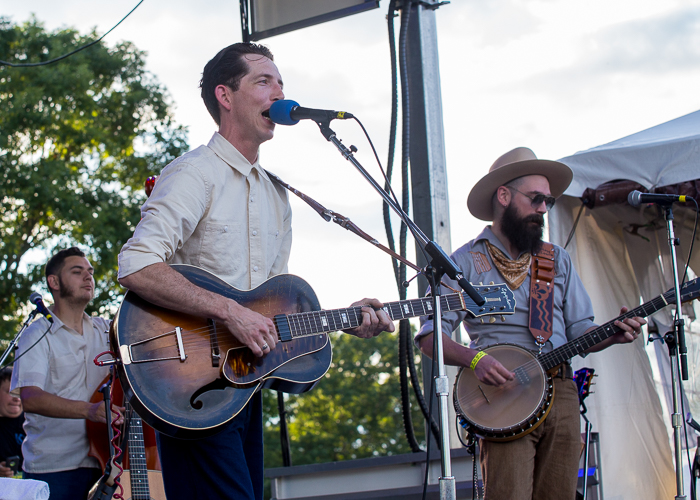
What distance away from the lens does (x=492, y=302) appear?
3.30m

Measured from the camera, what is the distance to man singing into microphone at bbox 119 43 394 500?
2312 millimetres

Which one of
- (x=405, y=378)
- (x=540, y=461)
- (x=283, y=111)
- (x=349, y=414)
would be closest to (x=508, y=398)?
(x=540, y=461)

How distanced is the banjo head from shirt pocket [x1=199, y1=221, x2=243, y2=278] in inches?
64.6

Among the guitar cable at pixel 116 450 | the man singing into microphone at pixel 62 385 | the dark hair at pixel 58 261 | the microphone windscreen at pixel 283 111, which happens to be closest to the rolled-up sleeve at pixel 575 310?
the microphone windscreen at pixel 283 111

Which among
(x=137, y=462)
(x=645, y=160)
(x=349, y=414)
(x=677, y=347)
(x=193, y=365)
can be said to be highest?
(x=645, y=160)

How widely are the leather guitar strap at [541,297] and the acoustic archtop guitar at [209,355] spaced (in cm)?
140

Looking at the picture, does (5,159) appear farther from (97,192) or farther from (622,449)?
(622,449)

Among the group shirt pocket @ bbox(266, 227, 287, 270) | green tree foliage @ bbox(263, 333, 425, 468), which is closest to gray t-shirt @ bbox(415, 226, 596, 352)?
shirt pocket @ bbox(266, 227, 287, 270)

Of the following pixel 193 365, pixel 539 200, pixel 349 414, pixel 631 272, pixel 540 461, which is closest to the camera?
pixel 193 365

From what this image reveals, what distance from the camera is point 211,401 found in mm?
2340

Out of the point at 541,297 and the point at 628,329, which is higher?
the point at 541,297

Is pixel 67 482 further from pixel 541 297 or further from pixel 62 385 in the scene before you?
pixel 541 297

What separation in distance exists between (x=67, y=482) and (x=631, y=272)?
14.7 feet

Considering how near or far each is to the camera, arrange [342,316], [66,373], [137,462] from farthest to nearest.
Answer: [66,373] < [137,462] < [342,316]
